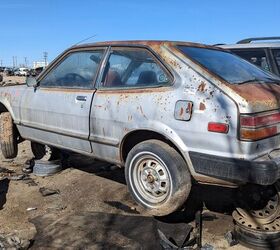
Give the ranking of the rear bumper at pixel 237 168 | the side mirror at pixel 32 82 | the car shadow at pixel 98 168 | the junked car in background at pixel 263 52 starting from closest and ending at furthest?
the rear bumper at pixel 237 168 → the side mirror at pixel 32 82 → the car shadow at pixel 98 168 → the junked car in background at pixel 263 52

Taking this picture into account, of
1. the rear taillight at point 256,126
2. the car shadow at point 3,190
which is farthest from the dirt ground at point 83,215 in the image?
the rear taillight at point 256,126

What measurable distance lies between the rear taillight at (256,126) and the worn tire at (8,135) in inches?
142

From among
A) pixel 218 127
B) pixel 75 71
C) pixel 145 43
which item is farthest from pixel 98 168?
pixel 218 127

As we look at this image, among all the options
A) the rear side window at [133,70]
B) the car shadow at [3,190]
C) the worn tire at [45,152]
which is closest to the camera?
the rear side window at [133,70]

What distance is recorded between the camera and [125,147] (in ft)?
14.4

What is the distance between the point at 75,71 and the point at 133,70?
38.0 inches

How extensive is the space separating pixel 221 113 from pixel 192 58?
0.78 metres

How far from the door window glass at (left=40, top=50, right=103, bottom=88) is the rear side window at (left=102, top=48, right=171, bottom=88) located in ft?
0.77

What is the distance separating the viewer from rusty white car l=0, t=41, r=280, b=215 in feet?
11.4

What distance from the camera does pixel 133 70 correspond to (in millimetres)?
4348

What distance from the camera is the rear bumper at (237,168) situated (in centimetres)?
336

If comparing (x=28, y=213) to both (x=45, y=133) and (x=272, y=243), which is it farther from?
(x=272, y=243)

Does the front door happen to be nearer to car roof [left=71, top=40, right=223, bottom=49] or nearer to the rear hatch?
car roof [left=71, top=40, right=223, bottom=49]

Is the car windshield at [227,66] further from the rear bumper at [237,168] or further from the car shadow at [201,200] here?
the car shadow at [201,200]
